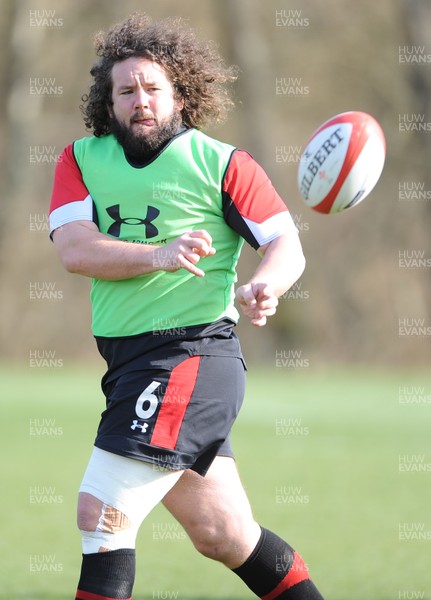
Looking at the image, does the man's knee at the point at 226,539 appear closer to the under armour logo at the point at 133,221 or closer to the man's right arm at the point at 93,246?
the man's right arm at the point at 93,246

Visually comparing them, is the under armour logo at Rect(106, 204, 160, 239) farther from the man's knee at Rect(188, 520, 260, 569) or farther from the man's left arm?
the man's knee at Rect(188, 520, 260, 569)

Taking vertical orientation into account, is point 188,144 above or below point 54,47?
below

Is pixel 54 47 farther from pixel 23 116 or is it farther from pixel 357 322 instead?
pixel 357 322

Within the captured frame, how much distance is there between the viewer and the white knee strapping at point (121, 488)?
146 inches

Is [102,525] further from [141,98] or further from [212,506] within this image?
[141,98]

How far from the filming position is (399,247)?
89.6ft

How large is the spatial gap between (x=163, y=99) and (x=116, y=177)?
1.11 feet

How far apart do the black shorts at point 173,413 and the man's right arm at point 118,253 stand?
0.35 meters

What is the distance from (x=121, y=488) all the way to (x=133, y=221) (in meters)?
0.93

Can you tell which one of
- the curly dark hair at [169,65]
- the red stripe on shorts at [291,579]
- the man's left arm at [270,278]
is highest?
the curly dark hair at [169,65]

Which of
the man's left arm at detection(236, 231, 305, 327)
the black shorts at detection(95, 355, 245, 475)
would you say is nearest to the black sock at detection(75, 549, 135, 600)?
the black shorts at detection(95, 355, 245, 475)

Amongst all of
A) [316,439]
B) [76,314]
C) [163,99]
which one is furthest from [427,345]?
[163,99]

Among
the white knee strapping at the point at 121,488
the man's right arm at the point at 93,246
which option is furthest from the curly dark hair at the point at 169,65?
the white knee strapping at the point at 121,488

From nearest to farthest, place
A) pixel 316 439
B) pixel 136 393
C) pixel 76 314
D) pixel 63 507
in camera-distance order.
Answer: pixel 136 393 → pixel 63 507 → pixel 316 439 → pixel 76 314
